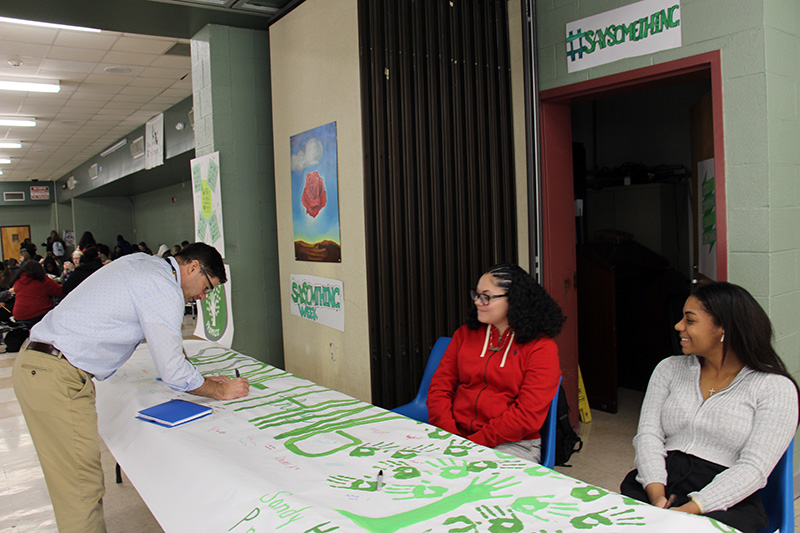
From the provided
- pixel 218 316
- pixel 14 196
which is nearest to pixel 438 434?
pixel 218 316

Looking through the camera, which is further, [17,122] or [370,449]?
[17,122]

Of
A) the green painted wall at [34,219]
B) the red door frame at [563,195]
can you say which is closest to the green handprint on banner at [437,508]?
the red door frame at [563,195]

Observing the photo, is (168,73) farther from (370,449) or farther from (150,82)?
(370,449)

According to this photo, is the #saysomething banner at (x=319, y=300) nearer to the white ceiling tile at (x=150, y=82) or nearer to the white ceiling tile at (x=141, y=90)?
the white ceiling tile at (x=150, y=82)

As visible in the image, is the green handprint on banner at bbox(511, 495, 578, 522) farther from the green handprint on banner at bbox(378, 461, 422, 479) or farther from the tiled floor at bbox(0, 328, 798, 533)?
the tiled floor at bbox(0, 328, 798, 533)

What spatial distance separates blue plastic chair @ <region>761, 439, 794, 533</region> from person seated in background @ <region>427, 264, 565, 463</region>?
740 millimetres

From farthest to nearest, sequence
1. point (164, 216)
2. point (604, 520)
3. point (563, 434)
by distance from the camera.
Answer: point (164, 216) → point (563, 434) → point (604, 520)

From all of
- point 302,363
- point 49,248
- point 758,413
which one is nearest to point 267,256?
point 302,363

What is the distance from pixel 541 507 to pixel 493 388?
964 mm

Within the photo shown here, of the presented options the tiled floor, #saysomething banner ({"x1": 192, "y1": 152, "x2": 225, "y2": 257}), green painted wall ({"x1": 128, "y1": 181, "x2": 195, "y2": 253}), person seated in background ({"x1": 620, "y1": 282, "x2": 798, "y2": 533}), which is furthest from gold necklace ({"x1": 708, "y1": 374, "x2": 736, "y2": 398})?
green painted wall ({"x1": 128, "y1": 181, "x2": 195, "y2": 253})

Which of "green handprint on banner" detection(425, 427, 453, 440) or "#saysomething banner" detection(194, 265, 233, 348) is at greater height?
"#saysomething banner" detection(194, 265, 233, 348)

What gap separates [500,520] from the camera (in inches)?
53.4

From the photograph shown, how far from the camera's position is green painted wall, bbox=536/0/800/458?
277 centimetres

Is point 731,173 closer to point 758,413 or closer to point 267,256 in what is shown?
point 758,413
